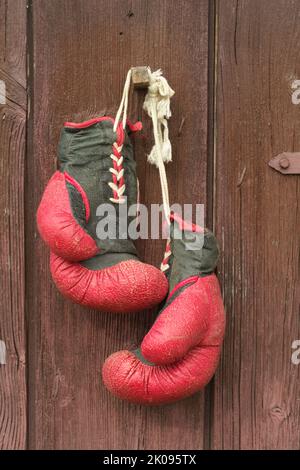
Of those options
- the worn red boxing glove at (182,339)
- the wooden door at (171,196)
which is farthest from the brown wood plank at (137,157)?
the worn red boxing glove at (182,339)

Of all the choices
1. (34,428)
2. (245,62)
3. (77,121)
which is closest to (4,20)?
(77,121)

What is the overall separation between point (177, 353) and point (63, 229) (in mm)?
303

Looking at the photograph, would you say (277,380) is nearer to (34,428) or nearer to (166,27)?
(34,428)

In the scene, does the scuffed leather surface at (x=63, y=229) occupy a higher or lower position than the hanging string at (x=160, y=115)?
lower

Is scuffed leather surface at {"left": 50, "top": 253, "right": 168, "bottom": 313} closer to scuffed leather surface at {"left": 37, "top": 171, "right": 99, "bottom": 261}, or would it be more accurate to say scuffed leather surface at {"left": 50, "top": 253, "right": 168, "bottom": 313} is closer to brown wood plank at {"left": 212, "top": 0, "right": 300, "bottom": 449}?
scuffed leather surface at {"left": 37, "top": 171, "right": 99, "bottom": 261}

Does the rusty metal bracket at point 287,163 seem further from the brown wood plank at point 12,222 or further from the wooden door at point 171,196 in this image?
the brown wood plank at point 12,222

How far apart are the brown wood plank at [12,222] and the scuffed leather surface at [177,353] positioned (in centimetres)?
24

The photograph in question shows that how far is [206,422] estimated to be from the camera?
1.04 m

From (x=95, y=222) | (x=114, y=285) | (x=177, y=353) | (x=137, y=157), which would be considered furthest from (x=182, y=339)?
(x=137, y=157)

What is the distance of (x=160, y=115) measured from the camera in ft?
3.06

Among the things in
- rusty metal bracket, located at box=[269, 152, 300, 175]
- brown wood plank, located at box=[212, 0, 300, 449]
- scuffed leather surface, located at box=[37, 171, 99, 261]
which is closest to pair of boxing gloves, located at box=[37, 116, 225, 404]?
scuffed leather surface, located at box=[37, 171, 99, 261]

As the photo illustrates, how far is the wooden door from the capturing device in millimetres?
974

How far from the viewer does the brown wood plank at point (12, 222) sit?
979 mm

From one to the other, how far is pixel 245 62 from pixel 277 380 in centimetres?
68
